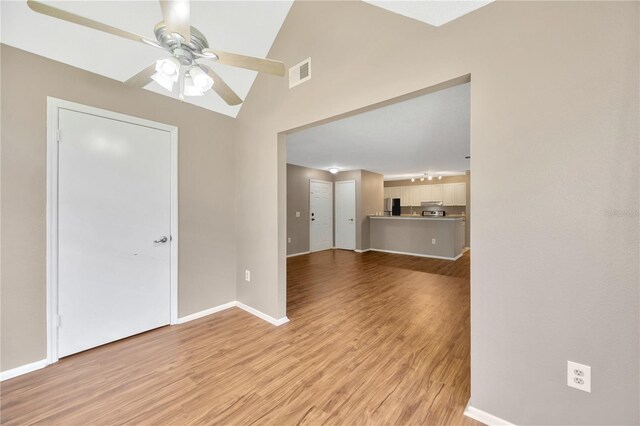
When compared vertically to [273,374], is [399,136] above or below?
above

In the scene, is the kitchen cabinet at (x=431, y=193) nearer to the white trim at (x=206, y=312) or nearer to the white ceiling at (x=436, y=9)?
the white trim at (x=206, y=312)

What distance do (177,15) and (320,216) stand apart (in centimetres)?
606

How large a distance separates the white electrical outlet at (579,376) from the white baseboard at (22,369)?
11.2 ft

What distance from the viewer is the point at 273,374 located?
1814 mm

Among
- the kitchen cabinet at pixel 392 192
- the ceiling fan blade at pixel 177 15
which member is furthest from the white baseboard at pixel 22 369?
the kitchen cabinet at pixel 392 192

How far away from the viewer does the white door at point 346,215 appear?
704 cm

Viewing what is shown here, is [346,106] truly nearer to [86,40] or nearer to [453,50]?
[453,50]

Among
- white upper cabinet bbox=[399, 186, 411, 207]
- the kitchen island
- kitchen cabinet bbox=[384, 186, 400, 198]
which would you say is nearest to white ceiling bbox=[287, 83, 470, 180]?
the kitchen island

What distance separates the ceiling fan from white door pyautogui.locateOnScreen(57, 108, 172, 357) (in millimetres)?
823

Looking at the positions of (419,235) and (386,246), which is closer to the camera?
(419,235)

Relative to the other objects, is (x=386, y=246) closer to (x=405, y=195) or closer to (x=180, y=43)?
(x=405, y=195)

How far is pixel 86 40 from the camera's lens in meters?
1.91

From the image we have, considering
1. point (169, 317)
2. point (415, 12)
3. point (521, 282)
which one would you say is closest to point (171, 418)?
point (169, 317)

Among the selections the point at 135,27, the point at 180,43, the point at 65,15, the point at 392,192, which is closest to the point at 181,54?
the point at 180,43
